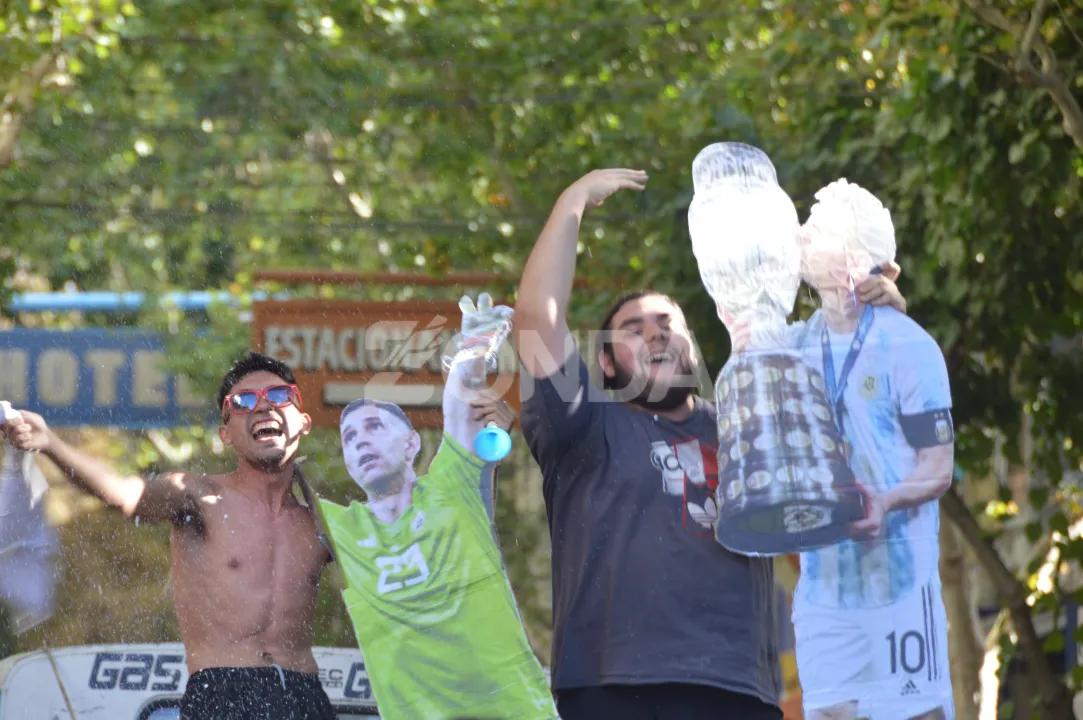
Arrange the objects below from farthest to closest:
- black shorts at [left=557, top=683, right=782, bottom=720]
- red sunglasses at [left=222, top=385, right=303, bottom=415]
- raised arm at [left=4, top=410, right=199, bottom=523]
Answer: red sunglasses at [left=222, top=385, right=303, bottom=415] → raised arm at [left=4, top=410, right=199, bottom=523] → black shorts at [left=557, top=683, right=782, bottom=720]

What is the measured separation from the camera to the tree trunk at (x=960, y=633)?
498 cm

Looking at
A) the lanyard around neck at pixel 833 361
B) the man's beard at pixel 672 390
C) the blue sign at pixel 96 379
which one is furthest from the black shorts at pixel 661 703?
the blue sign at pixel 96 379

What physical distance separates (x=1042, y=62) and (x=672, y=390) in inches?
73.0

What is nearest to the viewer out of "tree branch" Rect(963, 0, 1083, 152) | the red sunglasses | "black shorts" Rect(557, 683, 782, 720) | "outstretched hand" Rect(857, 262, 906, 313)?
"black shorts" Rect(557, 683, 782, 720)

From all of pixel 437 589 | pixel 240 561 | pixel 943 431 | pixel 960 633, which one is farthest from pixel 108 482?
pixel 960 633

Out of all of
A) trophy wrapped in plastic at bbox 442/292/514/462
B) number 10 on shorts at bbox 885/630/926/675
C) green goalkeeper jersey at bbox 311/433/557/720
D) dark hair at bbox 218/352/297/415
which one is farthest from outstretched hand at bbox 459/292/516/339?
number 10 on shorts at bbox 885/630/926/675

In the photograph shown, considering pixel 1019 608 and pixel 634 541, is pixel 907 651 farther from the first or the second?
pixel 1019 608

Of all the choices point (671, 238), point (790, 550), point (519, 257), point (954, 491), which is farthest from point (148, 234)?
point (954, 491)

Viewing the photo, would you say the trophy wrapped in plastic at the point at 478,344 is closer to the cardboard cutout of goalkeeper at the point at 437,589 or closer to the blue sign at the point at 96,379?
the cardboard cutout of goalkeeper at the point at 437,589

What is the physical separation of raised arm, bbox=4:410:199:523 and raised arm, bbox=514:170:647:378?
81 cm

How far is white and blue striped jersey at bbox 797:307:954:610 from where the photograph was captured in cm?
336

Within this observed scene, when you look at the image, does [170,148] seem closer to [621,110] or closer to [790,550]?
[621,110]

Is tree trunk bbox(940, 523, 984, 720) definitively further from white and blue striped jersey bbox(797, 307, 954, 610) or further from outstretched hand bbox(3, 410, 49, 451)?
outstretched hand bbox(3, 410, 49, 451)

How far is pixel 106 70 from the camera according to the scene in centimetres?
545
